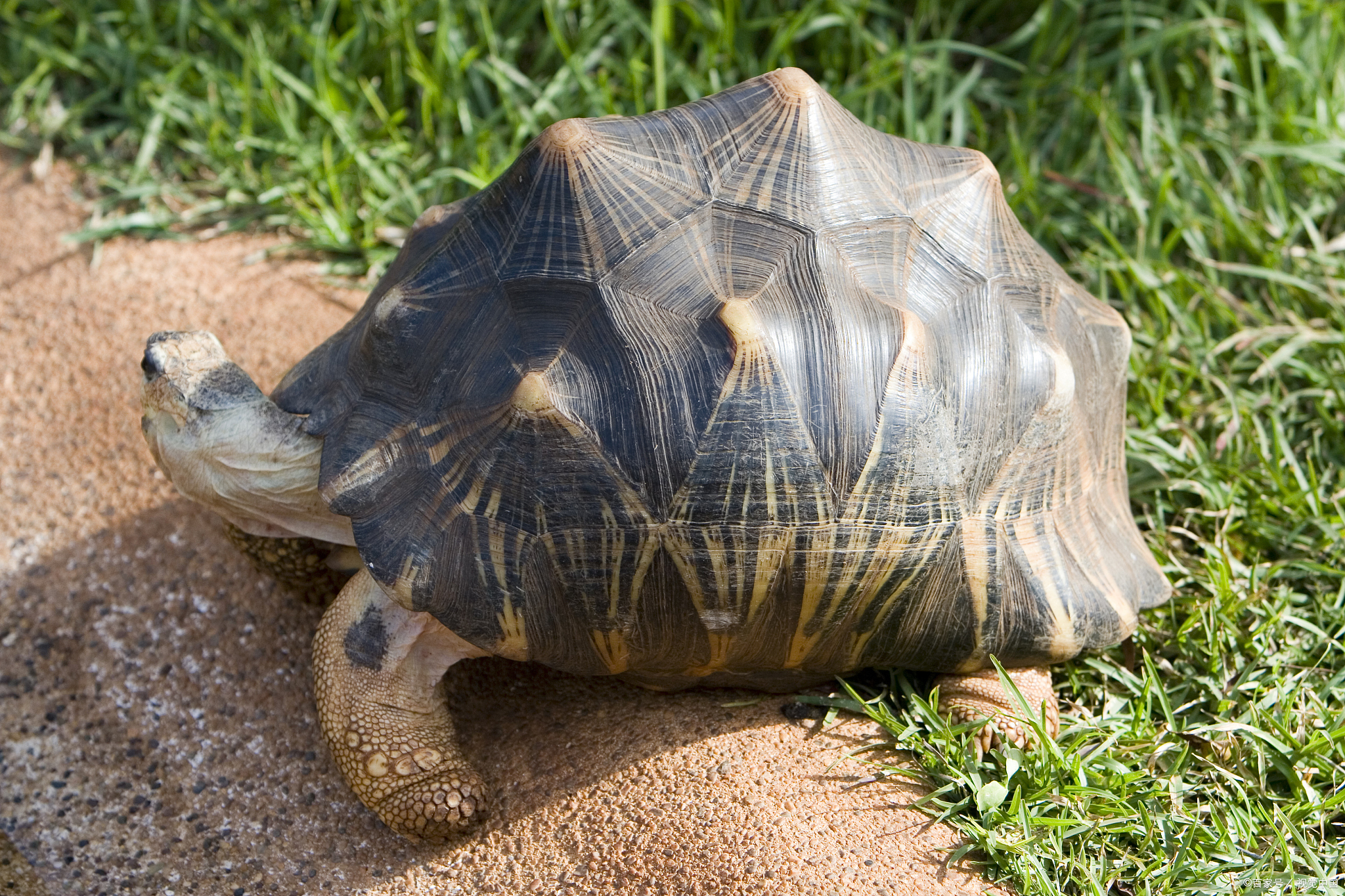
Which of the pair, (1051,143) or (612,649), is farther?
(1051,143)

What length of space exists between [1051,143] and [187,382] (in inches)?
115

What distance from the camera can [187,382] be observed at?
2.71m

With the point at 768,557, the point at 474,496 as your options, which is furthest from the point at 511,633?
the point at 768,557

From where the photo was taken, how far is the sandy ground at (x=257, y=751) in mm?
2350

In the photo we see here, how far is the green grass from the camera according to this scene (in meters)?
3.07

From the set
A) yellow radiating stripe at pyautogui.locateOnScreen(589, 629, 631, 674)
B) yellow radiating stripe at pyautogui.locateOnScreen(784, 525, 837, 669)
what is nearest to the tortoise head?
yellow radiating stripe at pyautogui.locateOnScreen(589, 629, 631, 674)

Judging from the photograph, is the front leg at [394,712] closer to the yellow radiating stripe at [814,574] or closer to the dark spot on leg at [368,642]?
the dark spot on leg at [368,642]

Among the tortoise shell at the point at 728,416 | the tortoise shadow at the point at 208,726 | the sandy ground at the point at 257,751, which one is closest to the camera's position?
the tortoise shell at the point at 728,416

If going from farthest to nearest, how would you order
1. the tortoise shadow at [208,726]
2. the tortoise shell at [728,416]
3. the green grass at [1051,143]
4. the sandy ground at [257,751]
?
1. the green grass at [1051,143]
2. the tortoise shadow at [208,726]
3. the sandy ground at [257,751]
4. the tortoise shell at [728,416]

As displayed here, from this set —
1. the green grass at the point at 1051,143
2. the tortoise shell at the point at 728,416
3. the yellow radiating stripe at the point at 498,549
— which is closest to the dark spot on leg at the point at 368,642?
the tortoise shell at the point at 728,416

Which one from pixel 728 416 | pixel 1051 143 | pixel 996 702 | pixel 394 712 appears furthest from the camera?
pixel 1051 143

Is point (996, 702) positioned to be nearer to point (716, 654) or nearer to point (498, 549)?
point (716, 654)

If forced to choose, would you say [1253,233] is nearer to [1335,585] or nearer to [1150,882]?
[1335,585]

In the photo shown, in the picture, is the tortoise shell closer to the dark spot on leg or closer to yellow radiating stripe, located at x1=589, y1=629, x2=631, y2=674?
yellow radiating stripe, located at x1=589, y1=629, x2=631, y2=674
